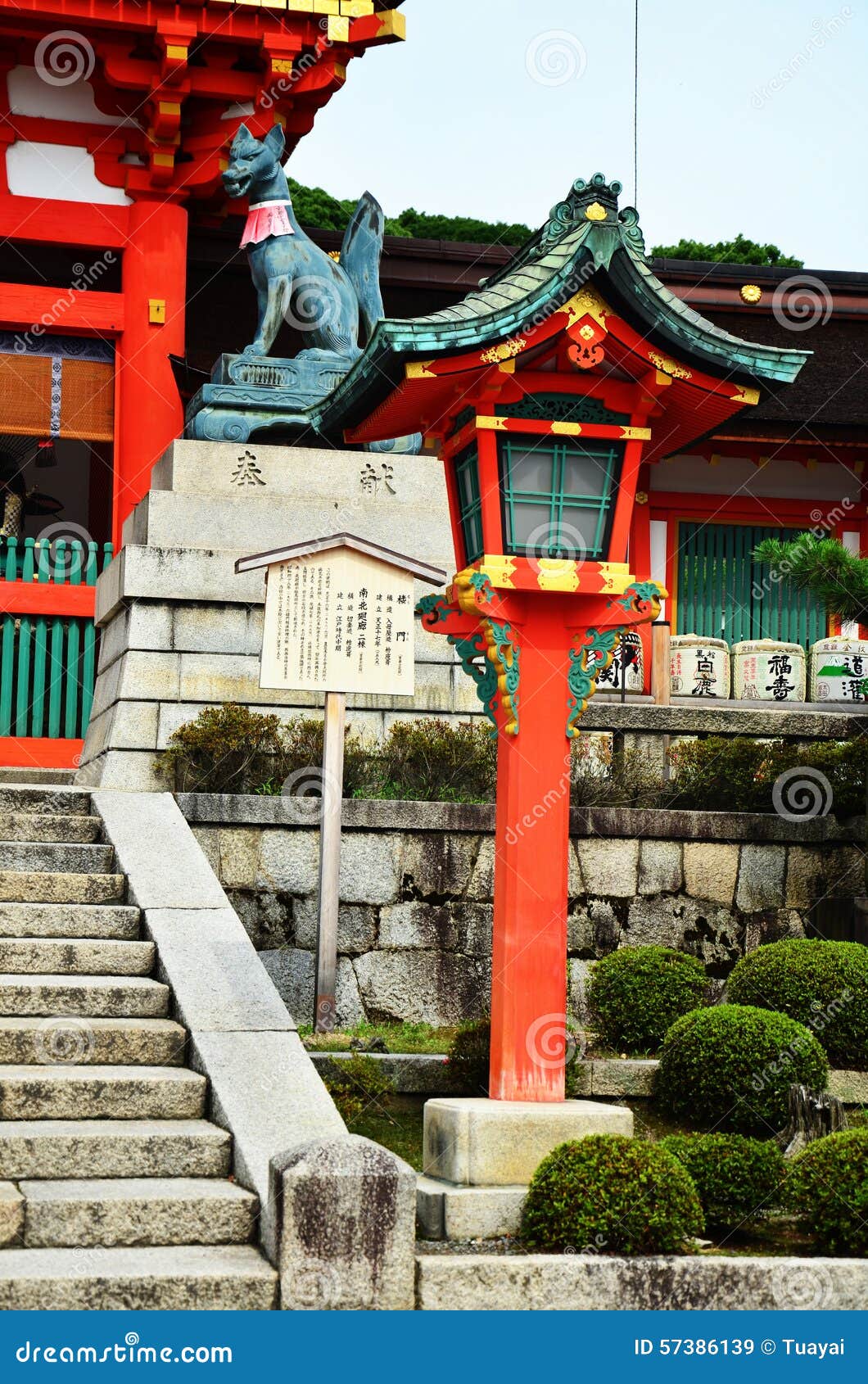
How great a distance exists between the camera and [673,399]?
7297 mm

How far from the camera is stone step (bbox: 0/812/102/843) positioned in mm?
9367

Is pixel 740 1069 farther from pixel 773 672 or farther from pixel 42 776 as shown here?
pixel 42 776

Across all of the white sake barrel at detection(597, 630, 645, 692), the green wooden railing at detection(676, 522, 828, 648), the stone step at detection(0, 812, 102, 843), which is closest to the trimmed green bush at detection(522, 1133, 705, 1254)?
the stone step at detection(0, 812, 102, 843)

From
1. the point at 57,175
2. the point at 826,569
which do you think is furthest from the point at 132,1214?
the point at 57,175

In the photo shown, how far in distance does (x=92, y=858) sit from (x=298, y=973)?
1.53 meters

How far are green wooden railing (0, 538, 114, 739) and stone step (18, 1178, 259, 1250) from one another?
7409 millimetres

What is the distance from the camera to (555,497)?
281 inches

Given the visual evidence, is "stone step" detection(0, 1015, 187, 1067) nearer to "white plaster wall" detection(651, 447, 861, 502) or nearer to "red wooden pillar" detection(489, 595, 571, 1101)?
"red wooden pillar" detection(489, 595, 571, 1101)

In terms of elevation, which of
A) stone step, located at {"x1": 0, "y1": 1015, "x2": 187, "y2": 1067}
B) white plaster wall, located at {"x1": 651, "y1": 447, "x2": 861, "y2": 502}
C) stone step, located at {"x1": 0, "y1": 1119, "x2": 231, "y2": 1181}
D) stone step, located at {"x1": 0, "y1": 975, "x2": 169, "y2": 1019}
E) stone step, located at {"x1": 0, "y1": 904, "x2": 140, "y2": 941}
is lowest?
stone step, located at {"x1": 0, "y1": 1119, "x2": 231, "y2": 1181}

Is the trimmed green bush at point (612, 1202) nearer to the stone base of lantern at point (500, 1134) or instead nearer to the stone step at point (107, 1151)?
the stone base of lantern at point (500, 1134)

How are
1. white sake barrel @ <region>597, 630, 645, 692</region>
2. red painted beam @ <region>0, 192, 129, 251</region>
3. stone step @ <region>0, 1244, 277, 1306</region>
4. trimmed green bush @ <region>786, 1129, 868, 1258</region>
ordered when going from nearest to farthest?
stone step @ <region>0, 1244, 277, 1306</region> < trimmed green bush @ <region>786, 1129, 868, 1258</region> < white sake barrel @ <region>597, 630, 645, 692</region> < red painted beam @ <region>0, 192, 129, 251</region>

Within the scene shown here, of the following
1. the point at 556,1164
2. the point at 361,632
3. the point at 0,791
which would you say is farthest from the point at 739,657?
the point at 556,1164

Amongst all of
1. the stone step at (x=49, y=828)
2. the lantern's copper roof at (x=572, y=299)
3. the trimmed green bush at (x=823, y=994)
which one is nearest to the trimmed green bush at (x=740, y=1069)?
the trimmed green bush at (x=823, y=994)

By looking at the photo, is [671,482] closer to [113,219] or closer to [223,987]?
[113,219]
